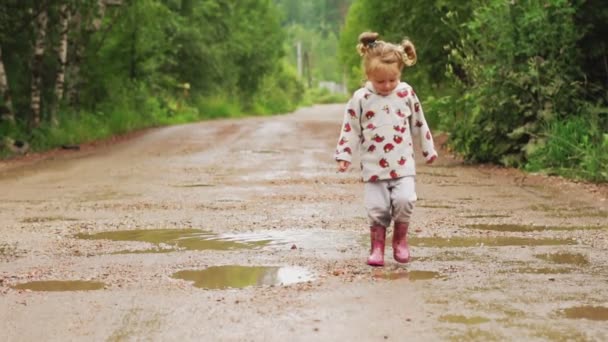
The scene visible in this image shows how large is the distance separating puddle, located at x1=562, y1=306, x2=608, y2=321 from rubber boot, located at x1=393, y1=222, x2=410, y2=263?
1854mm

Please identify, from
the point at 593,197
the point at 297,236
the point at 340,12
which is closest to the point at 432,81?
the point at 593,197

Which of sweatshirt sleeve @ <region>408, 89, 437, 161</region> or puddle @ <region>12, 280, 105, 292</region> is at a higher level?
sweatshirt sleeve @ <region>408, 89, 437, 161</region>

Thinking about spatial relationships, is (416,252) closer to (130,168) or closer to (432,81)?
(130,168)

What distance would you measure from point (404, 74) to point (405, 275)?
1995 centimetres

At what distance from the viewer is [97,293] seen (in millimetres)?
6242

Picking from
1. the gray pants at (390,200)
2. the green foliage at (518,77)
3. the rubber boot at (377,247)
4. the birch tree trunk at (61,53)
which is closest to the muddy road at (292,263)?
the rubber boot at (377,247)

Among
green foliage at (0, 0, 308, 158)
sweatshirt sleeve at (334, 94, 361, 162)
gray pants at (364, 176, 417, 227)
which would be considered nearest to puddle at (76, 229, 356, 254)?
gray pants at (364, 176, 417, 227)

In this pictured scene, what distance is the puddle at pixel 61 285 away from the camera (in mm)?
6422

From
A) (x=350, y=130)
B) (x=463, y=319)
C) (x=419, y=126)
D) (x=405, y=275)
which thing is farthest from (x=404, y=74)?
(x=463, y=319)

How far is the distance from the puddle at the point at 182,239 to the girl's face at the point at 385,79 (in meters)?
1.77

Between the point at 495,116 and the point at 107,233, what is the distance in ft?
29.1

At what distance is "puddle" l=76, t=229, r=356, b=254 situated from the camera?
8.18m

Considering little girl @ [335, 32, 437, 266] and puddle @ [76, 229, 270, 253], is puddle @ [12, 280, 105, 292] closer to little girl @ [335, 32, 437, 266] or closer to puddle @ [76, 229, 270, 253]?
puddle @ [76, 229, 270, 253]

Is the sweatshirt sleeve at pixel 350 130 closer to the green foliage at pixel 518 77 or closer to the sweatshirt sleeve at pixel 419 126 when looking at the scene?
the sweatshirt sleeve at pixel 419 126
